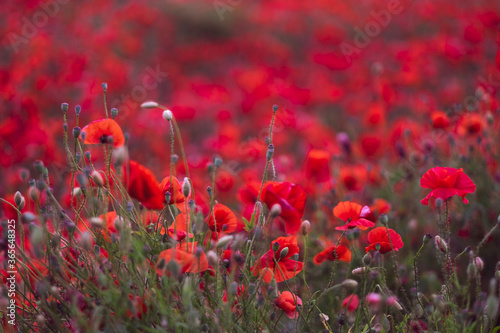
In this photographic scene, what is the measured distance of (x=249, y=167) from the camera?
3.41 metres

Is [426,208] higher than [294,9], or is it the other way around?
[426,208]

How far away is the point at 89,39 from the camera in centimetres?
445

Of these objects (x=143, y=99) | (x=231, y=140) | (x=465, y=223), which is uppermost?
(x=465, y=223)

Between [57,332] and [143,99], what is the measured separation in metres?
3.63

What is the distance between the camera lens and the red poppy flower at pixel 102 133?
1.19 metres

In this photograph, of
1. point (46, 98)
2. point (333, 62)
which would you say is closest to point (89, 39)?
point (46, 98)

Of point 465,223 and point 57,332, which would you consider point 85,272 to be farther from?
point 465,223

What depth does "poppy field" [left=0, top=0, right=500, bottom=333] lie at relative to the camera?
1.11m

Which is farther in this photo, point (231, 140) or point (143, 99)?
point (143, 99)

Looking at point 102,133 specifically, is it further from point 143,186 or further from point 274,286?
point 274,286

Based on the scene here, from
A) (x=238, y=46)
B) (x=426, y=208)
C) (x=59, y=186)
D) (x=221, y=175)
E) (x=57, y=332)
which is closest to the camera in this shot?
(x=57, y=332)

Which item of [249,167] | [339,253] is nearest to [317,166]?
[339,253]

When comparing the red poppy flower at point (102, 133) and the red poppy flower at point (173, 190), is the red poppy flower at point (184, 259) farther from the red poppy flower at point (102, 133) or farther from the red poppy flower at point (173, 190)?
the red poppy flower at point (102, 133)

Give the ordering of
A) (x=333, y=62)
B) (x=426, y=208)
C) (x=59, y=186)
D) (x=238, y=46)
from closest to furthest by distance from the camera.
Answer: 1. (x=426, y=208)
2. (x=59, y=186)
3. (x=333, y=62)
4. (x=238, y=46)
